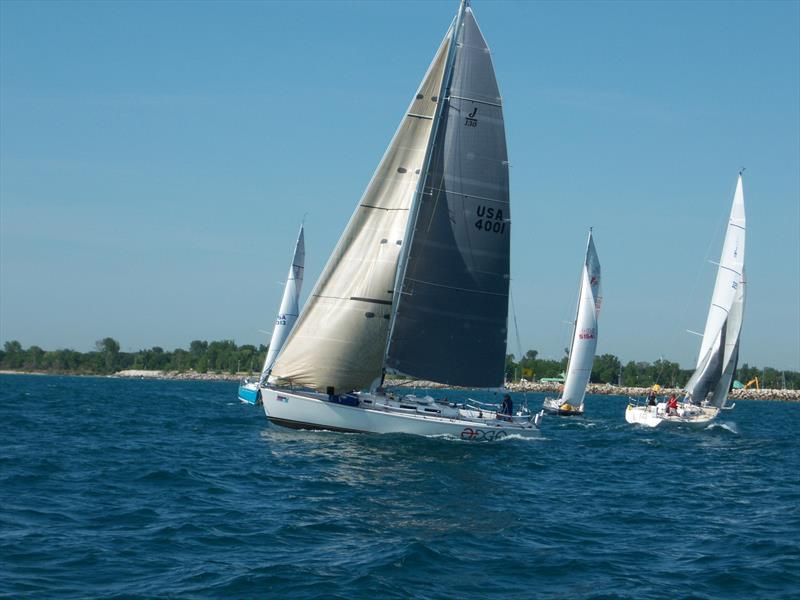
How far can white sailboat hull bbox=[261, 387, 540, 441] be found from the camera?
108ft

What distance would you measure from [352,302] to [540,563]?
1850cm

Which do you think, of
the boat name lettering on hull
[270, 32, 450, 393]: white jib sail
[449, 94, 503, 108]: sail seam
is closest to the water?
the boat name lettering on hull

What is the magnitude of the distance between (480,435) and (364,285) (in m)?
6.73

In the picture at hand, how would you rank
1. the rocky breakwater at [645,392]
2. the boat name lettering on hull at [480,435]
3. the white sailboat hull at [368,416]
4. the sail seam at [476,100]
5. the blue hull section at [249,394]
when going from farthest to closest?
the rocky breakwater at [645,392] < the blue hull section at [249,394] < the sail seam at [476,100] < the boat name lettering on hull at [480,435] < the white sailboat hull at [368,416]

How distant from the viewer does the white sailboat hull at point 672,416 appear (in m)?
52.9

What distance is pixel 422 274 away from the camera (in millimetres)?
34438

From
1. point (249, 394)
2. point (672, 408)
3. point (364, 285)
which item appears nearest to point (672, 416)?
point (672, 408)

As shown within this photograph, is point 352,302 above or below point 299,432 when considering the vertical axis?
above

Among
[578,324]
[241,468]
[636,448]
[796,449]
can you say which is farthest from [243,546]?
[578,324]

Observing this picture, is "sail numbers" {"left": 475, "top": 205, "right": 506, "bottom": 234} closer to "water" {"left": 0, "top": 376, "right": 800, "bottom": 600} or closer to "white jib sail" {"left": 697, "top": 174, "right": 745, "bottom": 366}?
"water" {"left": 0, "top": 376, "right": 800, "bottom": 600}

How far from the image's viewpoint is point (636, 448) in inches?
1543

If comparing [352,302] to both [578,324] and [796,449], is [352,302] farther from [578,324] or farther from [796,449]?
[578,324]

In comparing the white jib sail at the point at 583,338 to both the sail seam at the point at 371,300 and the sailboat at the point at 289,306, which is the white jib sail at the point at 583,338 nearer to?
the sailboat at the point at 289,306

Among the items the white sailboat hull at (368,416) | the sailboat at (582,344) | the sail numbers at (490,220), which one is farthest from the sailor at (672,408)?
the sail numbers at (490,220)
